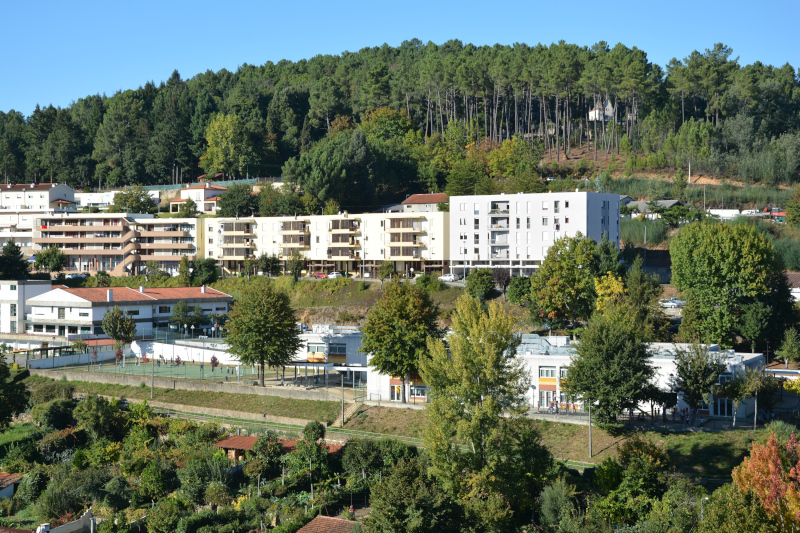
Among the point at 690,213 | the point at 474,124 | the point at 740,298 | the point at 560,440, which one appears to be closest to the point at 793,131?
the point at 690,213

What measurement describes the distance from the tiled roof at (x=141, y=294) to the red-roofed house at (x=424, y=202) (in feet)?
72.7

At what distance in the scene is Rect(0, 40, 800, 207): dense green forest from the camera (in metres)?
86.7

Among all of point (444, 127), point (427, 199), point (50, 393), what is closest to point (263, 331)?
point (50, 393)

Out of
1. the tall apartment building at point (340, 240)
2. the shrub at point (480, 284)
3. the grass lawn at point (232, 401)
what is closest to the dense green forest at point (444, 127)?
the tall apartment building at point (340, 240)

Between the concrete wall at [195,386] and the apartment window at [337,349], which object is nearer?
the concrete wall at [195,386]

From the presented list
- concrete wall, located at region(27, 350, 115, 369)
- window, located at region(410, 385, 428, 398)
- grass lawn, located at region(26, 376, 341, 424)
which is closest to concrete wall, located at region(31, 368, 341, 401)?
grass lawn, located at region(26, 376, 341, 424)

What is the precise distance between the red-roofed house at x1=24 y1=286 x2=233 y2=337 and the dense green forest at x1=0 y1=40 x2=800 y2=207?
22.5 meters

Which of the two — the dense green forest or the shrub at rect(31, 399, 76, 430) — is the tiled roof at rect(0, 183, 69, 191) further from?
the shrub at rect(31, 399, 76, 430)

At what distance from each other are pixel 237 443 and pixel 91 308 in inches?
1207

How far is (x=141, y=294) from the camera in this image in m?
67.2

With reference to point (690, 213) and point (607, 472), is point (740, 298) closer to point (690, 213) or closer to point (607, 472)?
point (607, 472)

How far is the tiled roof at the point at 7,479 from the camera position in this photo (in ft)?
120

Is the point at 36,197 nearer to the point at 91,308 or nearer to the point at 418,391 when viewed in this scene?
the point at 91,308

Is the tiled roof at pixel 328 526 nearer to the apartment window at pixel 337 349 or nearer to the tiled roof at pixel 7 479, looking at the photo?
the tiled roof at pixel 7 479
